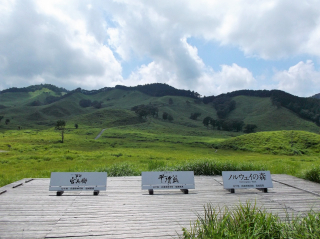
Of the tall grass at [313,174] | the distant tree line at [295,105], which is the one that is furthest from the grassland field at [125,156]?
the distant tree line at [295,105]

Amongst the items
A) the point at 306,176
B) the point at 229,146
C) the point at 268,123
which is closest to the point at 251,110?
the point at 268,123

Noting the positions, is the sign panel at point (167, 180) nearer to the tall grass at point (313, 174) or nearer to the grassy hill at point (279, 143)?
the tall grass at point (313, 174)

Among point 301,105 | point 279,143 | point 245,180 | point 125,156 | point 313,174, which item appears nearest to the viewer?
point 245,180

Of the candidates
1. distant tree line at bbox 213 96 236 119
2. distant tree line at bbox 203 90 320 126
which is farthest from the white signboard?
distant tree line at bbox 213 96 236 119

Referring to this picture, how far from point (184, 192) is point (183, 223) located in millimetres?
2968

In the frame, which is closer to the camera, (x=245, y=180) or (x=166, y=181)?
(x=166, y=181)

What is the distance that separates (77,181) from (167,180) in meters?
3.30

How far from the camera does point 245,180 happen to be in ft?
29.0

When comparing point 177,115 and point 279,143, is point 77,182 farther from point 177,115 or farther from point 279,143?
point 177,115

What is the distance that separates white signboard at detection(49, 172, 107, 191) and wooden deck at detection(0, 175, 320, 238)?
309mm

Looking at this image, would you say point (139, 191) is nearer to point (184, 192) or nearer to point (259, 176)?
point (184, 192)

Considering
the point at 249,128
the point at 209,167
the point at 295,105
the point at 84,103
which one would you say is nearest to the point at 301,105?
the point at 295,105

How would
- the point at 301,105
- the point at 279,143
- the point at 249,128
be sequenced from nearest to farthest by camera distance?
the point at 279,143, the point at 249,128, the point at 301,105

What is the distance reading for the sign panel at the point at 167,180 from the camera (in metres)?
8.27
